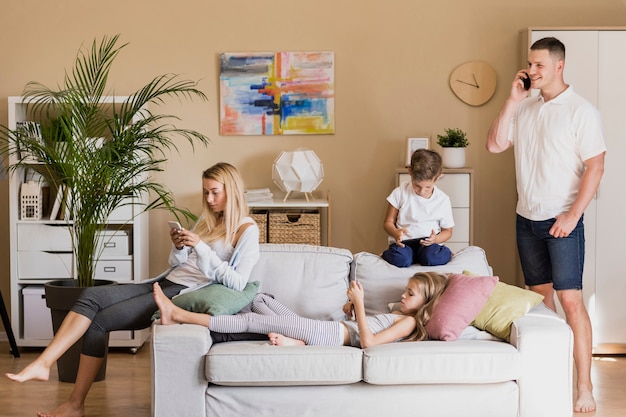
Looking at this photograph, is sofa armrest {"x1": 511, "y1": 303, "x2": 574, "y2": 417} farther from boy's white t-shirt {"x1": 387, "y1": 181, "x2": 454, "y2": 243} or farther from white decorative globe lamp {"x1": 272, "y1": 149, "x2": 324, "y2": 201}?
white decorative globe lamp {"x1": 272, "y1": 149, "x2": 324, "y2": 201}

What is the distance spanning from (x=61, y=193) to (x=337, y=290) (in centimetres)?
195

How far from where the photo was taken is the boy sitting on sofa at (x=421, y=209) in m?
4.36

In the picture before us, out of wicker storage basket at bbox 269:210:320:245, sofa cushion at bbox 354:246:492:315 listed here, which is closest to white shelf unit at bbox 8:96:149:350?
wicker storage basket at bbox 269:210:320:245

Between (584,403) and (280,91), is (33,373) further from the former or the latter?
(280,91)

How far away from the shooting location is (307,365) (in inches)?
129

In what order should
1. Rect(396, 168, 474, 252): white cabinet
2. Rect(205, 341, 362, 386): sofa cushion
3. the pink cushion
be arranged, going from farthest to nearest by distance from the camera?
Rect(396, 168, 474, 252): white cabinet < the pink cushion < Rect(205, 341, 362, 386): sofa cushion

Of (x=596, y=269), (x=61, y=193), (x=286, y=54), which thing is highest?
(x=286, y=54)

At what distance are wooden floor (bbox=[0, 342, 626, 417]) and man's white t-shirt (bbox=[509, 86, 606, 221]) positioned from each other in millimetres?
964

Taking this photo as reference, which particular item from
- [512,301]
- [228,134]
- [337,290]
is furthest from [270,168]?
[512,301]

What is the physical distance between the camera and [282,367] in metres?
3.28

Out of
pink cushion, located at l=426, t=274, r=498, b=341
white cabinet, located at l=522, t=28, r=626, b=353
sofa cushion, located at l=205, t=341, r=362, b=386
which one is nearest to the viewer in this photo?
sofa cushion, located at l=205, t=341, r=362, b=386

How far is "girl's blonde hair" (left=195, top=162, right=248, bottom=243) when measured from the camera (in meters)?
3.82

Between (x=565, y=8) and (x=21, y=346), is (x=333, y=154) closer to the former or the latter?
(x=565, y=8)

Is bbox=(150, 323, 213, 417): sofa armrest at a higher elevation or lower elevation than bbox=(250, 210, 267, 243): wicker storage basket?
lower
